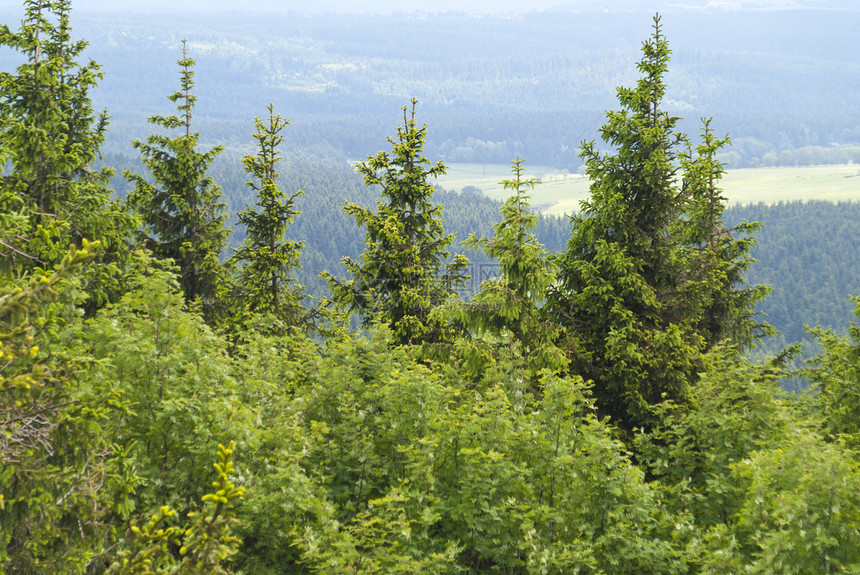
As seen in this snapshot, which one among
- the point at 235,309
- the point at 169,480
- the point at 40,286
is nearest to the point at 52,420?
the point at 40,286

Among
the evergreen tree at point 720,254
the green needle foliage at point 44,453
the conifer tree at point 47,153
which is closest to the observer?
the green needle foliage at point 44,453

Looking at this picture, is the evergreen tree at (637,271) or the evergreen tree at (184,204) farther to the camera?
the evergreen tree at (184,204)

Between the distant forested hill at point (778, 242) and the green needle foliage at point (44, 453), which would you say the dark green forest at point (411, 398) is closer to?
the green needle foliage at point (44, 453)

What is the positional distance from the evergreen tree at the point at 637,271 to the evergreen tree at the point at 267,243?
9.59m

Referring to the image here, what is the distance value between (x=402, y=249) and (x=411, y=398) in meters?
9.83

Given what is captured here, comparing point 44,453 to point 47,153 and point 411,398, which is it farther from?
point 47,153

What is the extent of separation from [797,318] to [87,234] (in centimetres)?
16234

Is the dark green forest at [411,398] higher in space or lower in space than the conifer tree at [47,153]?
lower

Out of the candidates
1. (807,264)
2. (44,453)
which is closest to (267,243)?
(44,453)

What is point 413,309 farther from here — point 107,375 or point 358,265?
point 107,375

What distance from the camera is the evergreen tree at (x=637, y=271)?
14.7 metres

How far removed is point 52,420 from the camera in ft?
16.1

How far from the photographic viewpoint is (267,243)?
2164cm

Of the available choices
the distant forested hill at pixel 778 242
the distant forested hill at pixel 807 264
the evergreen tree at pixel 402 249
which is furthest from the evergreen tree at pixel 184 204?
the distant forested hill at pixel 807 264
